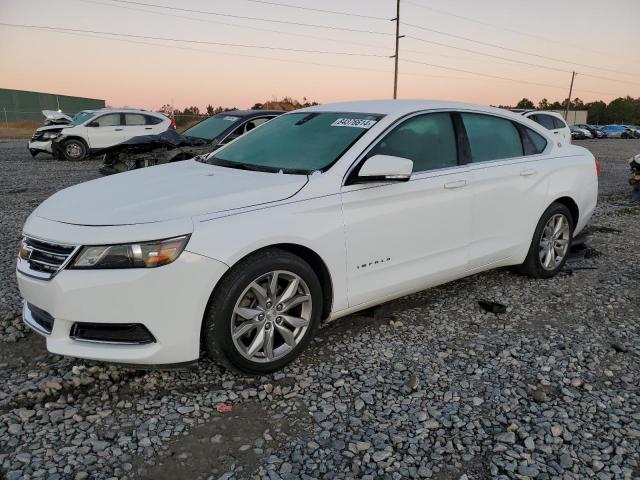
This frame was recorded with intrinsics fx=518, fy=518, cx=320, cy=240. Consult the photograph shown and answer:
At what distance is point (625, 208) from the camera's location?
9.25 metres

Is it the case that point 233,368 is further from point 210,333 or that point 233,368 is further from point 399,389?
point 399,389

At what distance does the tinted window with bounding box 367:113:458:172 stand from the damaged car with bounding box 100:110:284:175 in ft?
16.2

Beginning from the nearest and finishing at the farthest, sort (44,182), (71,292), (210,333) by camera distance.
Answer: (71,292)
(210,333)
(44,182)

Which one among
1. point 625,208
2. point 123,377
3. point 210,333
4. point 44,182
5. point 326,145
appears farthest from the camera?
point 44,182

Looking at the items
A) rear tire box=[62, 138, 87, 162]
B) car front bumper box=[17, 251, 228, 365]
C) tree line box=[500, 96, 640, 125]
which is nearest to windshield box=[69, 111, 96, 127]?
rear tire box=[62, 138, 87, 162]

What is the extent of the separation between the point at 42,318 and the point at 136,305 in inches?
27.7

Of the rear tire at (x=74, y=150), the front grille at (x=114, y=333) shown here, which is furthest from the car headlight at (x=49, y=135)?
the front grille at (x=114, y=333)

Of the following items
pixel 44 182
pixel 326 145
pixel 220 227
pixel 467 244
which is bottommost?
pixel 44 182

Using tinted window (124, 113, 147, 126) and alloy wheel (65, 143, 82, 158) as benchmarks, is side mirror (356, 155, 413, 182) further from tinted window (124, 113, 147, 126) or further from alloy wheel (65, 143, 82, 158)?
alloy wheel (65, 143, 82, 158)

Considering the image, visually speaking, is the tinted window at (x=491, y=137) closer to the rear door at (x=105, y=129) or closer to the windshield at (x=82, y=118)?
the rear door at (x=105, y=129)

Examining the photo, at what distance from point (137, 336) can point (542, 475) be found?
2.13m

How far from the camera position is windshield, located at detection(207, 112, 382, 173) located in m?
3.60

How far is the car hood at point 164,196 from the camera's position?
2.85 m

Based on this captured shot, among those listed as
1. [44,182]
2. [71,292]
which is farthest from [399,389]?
[44,182]
